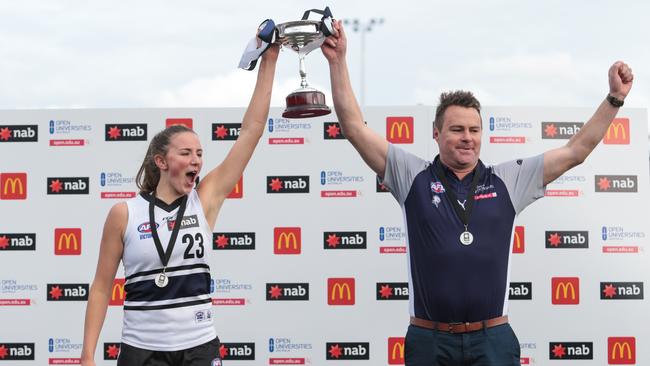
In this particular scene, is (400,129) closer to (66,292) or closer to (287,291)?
(287,291)

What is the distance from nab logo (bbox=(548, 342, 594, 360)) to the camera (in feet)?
15.9

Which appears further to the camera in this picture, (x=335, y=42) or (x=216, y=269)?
(x=216, y=269)

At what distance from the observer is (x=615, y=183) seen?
496 cm

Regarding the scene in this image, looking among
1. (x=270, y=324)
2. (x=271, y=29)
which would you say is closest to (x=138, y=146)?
(x=270, y=324)

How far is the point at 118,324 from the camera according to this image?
4934 mm

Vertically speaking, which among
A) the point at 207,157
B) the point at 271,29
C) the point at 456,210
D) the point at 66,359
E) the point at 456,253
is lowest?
the point at 66,359

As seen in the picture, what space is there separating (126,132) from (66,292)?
1.34 metres

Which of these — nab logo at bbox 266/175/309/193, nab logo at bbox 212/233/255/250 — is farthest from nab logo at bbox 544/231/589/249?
nab logo at bbox 212/233/255/250

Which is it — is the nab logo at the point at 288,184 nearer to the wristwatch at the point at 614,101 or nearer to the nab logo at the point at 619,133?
the nab logo at the point at 619,133

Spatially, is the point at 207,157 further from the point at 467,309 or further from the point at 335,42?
the point at 467,309

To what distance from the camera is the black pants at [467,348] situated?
227cm

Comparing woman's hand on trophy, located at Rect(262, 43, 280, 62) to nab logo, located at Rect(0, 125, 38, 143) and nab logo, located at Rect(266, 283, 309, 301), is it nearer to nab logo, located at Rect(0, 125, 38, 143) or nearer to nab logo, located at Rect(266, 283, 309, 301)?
nab logo, located at Rect(266, 283, 309, 301)

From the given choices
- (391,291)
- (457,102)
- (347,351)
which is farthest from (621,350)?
(457,102)

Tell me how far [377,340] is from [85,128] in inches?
112
